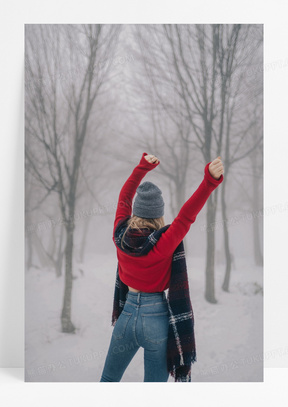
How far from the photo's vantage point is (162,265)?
2262 mm

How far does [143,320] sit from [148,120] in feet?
4.67

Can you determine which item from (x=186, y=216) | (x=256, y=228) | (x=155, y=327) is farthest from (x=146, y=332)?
(x=256, y=228)

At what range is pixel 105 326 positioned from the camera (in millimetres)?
3092

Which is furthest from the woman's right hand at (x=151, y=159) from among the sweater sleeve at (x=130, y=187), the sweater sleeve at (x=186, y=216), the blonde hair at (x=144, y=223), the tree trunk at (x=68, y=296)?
the tree trunk at (x=68, y=296)

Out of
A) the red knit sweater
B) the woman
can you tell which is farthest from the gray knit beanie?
the red knit sweater

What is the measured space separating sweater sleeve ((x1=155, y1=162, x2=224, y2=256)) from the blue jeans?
0.91ft

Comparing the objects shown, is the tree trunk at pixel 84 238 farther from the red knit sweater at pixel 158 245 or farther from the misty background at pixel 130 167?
the red knit sweater at pixel 158 245

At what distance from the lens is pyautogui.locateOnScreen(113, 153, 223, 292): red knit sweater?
2.04 metres

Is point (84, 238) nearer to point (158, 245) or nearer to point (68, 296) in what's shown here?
point (68, 296)

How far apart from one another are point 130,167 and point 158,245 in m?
1.05
